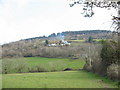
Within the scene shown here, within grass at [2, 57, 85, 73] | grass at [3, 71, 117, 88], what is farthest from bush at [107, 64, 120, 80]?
grass at [2, 57, 85, 73]

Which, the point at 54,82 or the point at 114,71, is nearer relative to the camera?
the point at 54,82

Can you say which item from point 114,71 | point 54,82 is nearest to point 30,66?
point 54,82

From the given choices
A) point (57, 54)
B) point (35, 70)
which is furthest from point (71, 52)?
point (35, 70)

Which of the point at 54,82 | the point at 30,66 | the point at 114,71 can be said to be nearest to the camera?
the point at 54,82

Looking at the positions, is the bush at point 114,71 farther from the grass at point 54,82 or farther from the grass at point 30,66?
the grass at point 30,66

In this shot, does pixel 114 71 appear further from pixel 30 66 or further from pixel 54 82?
pixel 30 66

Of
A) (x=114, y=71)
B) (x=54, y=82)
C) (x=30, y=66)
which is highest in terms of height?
(x=114, y=71)

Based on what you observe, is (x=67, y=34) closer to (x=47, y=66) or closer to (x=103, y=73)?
(x=47, y=66)

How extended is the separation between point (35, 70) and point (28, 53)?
74.4 ft

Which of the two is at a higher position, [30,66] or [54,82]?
[54,82]

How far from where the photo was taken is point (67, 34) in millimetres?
124000

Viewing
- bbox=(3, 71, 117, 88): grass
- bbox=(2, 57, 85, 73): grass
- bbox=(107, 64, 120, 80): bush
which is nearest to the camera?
bbox=(3, 71, 117, 88): grass

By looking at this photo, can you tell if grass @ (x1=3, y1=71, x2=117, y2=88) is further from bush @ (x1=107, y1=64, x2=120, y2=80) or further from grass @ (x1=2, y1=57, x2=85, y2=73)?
grass @ (x1=2, y1=57, x2=85, y2=73)

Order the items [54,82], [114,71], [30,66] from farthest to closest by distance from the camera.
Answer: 1. [30,66]
2. [114,71]
3. [54,82]
